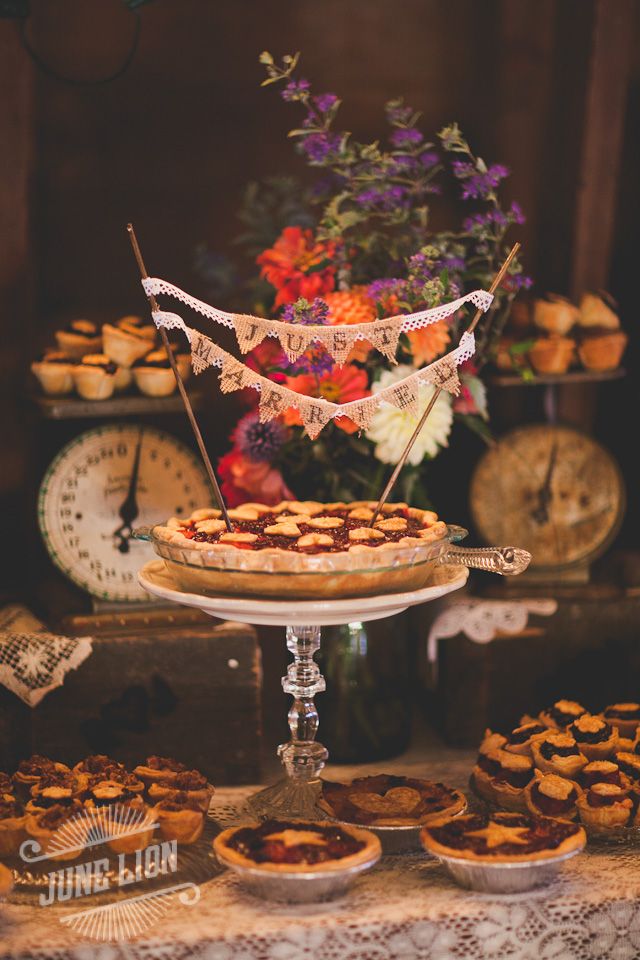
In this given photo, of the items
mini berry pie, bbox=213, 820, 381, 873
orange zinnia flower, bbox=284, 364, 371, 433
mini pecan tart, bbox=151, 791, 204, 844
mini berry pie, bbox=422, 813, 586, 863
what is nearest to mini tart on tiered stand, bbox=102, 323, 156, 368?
orange zinnia flower, bbox=284, 364, 371, 433

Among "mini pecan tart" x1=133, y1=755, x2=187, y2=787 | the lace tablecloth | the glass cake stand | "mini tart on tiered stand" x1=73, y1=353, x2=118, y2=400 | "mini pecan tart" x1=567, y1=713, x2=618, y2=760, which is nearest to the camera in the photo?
the lace tablecloth

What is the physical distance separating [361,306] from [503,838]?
0.93 m

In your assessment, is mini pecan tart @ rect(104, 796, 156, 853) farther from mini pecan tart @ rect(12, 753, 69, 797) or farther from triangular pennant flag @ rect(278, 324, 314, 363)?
triangular pennant flag @ rect(278, 324, 314, 363)

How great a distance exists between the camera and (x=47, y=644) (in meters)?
2.32

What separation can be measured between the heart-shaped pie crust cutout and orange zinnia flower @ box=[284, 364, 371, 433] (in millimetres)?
621

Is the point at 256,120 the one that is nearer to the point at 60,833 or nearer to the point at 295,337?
the point at 295,337

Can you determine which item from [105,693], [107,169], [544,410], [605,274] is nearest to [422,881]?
[105,693]

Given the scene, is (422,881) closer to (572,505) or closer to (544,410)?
(572,505)

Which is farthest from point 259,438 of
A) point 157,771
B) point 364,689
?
point 157,771

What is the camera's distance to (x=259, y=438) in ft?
7.77

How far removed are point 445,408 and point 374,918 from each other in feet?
3.02

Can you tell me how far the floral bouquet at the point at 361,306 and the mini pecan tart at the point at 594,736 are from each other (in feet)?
1.67

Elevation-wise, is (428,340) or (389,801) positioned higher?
(428,340)

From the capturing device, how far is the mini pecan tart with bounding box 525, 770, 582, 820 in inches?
80.4
